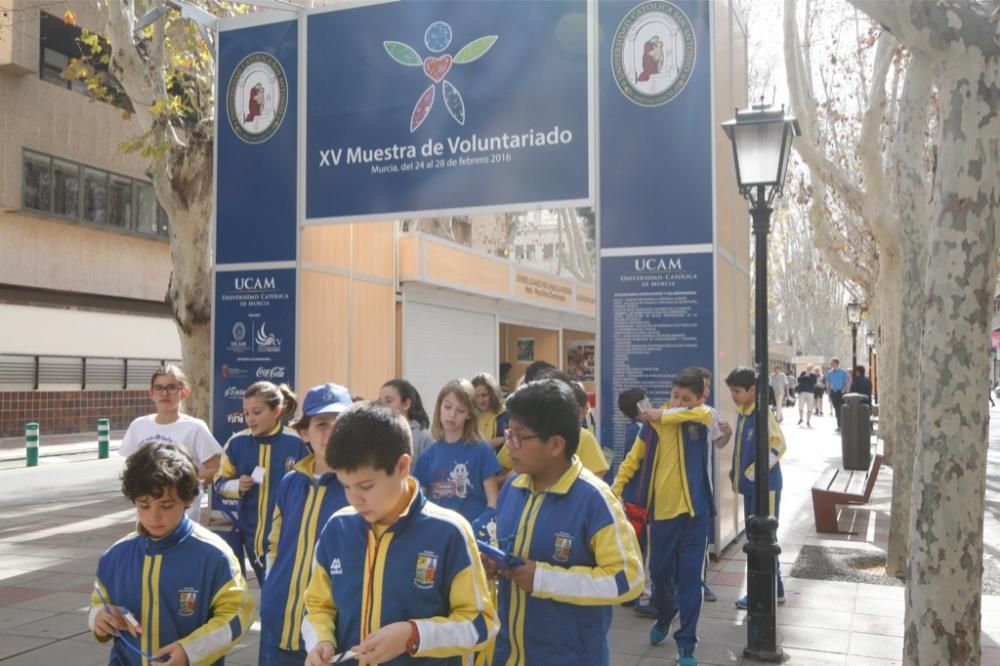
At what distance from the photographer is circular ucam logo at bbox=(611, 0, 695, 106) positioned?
866cm

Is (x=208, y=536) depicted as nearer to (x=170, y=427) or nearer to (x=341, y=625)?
(x=341, y=625)

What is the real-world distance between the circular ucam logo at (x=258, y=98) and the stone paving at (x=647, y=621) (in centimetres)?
497

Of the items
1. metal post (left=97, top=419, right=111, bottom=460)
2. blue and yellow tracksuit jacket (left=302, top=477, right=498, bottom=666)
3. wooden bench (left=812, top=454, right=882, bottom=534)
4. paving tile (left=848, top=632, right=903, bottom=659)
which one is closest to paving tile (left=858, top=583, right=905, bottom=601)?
paving tile (left=848, top=632, right=903, bottom=659)

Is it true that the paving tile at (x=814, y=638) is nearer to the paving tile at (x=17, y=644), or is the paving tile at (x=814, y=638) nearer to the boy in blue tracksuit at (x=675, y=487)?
the boy in blue tracksuit at (x=675, y=487)

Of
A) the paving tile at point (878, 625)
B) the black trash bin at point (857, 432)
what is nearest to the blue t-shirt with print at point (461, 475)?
the paving tile at point (878, 625)

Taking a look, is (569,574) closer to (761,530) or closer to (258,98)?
(761,530)

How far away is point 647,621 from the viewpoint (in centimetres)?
678

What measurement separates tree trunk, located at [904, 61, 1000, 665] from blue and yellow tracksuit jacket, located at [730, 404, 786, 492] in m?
3.12

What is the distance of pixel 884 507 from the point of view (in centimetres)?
1259

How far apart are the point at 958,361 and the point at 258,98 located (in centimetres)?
878

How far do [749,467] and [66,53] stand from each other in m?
25.6

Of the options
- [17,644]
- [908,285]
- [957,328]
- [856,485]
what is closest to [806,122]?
[856,485]

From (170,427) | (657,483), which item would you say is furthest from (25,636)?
(657,483)

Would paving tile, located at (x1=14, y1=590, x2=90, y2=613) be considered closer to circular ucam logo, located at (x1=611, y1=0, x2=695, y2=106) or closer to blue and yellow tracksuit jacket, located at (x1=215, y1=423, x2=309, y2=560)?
blue and yellow tracksuit jacket, located at (x1=215, y1=423, x2=309, y2=560)
